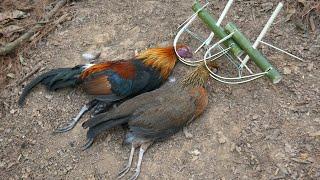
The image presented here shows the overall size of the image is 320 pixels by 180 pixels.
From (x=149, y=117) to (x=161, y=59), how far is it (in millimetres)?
715

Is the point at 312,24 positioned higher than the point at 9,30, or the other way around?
the point at 9,30

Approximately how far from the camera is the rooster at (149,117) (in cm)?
375

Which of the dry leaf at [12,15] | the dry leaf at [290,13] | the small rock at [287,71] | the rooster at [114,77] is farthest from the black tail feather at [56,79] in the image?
the dry leaf at [290,13]

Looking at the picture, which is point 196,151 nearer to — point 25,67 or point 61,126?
point 61,126

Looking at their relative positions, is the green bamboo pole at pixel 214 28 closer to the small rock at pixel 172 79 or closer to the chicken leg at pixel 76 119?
the small rock at pixel 172 79

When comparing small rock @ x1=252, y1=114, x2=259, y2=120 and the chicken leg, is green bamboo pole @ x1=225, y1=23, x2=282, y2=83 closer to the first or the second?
small rock @ x1=252, y1=114, x2=259, y2=120

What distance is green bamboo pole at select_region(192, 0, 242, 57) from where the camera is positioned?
4.18 meters

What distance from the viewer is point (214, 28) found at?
170 inches

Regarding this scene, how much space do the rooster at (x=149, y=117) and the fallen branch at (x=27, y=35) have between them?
1.46 m

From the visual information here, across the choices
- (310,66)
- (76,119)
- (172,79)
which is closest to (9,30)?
(76,119)

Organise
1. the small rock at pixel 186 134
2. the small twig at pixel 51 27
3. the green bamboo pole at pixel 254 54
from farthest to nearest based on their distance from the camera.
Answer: the small twig at pixel 51 27 → the green bamboo pole at pixel 254 54 → the small rock at pixel 186 134

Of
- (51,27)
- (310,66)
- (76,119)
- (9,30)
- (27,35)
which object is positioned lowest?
(310,66)

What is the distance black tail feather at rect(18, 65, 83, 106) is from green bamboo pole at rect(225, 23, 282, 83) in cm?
145

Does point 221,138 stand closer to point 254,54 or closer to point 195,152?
point 195,152
